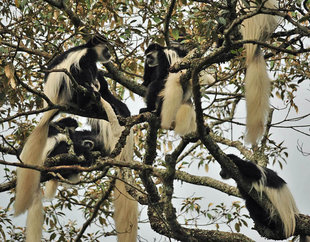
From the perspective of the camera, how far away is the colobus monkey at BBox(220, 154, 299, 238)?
3.11 m

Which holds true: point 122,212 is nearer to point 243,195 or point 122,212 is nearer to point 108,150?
point 243,195

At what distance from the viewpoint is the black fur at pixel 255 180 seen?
3189mm

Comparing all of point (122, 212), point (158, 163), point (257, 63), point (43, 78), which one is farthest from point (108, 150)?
point (257, 63)

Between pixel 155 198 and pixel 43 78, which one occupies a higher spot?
pixel 43 78

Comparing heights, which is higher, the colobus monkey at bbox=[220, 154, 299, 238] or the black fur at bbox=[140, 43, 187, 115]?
the black fur at bbox=[140, 43, 187, 115]

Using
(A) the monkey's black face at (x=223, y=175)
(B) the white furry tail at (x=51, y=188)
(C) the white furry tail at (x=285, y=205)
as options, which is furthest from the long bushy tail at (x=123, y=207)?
(B) the white furry tail at (x=51, y=188)

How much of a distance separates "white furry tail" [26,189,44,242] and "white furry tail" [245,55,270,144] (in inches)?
68.6

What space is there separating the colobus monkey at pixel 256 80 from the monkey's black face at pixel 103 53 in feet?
4.22

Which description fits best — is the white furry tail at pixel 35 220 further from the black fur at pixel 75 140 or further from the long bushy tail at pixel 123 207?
the black fur at pixel 75 140

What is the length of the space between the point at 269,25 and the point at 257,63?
0.33 metres

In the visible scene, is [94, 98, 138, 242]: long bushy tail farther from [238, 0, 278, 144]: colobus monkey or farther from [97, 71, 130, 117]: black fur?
→ [238, 0, 278, 144]: colobus monkey

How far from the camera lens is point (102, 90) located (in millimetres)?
3900

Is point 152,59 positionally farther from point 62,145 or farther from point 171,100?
point 62,145

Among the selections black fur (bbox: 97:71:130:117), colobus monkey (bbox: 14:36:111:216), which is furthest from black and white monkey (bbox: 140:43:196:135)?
colobus monkey (bbox: 14:36:111:216)
